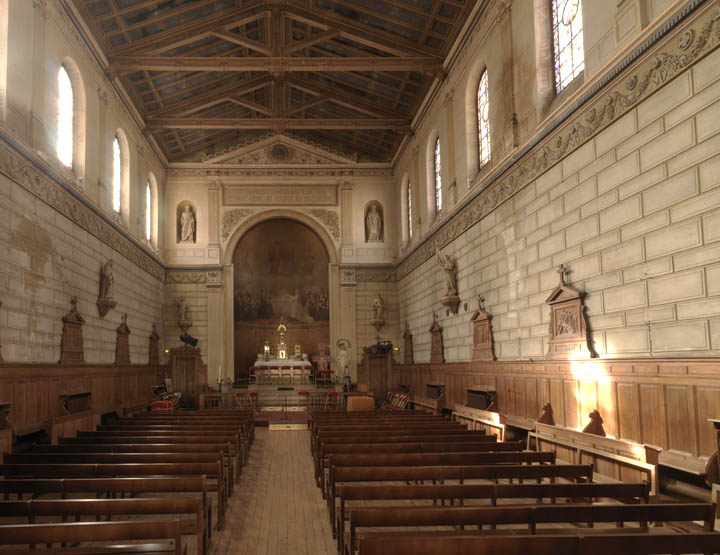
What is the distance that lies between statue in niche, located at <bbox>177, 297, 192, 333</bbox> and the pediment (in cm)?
685

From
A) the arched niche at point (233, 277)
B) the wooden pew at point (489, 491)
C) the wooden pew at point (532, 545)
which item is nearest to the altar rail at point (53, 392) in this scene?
the wooden pew at point (489, 491)

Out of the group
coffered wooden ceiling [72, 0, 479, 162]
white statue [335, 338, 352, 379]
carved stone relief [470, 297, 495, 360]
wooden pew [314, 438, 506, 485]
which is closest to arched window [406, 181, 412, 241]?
coffered wooden ceiling [72, 0, 479, 162]

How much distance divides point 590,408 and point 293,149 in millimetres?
21778

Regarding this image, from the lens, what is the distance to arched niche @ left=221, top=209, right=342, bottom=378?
2736 cm

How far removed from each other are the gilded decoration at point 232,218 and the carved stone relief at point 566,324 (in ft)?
63.7

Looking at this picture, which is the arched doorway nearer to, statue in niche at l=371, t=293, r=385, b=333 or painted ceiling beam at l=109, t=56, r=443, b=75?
statue in niche at l=371, t=293, r=385, b=333

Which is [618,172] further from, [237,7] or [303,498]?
[237,7]

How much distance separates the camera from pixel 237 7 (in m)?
18.9

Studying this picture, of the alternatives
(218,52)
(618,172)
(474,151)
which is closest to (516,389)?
(618,172)

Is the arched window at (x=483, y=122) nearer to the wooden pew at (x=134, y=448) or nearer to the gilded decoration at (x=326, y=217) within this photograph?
the wooden pew at (x=134, y=448)

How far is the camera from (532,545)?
3.47 meters

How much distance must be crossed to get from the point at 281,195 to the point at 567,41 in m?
18.5

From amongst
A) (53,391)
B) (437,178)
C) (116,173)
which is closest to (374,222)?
(437,178)

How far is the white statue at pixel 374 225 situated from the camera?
2864cm
